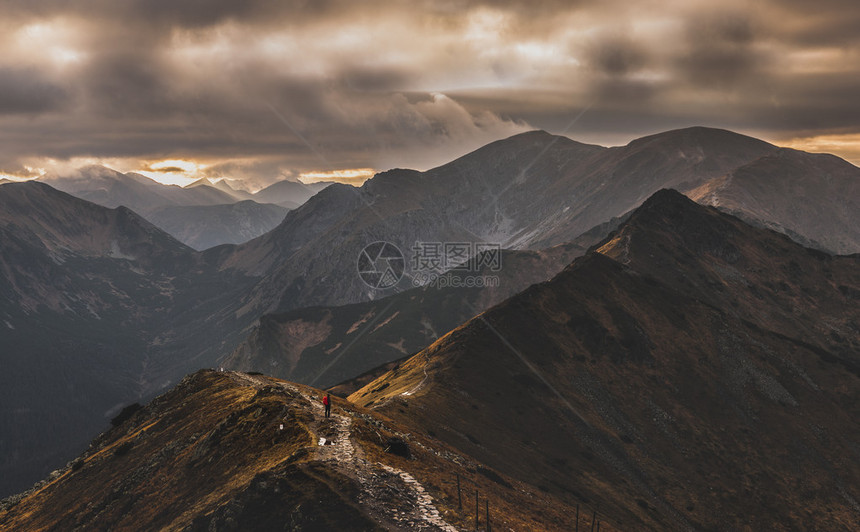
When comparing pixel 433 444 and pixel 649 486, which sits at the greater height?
pixel 433 444

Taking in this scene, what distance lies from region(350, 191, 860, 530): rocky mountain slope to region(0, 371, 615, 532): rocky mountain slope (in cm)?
2438

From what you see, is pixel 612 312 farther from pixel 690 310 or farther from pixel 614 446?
pixel 614 446

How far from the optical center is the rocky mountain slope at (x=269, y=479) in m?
48.7

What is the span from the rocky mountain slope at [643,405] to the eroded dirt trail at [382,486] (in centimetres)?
3444

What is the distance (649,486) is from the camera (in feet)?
380

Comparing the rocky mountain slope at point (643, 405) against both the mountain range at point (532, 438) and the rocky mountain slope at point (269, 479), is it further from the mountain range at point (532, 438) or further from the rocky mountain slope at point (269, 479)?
the rocky mountain slope at point (269, 479)

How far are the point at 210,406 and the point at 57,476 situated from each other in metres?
35.4

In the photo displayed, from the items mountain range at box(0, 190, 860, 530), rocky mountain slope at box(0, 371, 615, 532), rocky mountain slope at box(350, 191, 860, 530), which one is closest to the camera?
rocky mountain slope at box(0, 371, 615, 532)

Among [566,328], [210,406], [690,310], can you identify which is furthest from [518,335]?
[210,406]

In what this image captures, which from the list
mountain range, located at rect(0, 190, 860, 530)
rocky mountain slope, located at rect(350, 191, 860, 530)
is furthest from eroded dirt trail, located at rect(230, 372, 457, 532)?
rocky mountain slope, located at rect(350, 191, 860, 530)

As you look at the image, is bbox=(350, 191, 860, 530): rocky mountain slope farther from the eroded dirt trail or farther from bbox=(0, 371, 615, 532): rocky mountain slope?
the eroded dirt trail

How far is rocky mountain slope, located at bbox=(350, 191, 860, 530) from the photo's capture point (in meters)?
109

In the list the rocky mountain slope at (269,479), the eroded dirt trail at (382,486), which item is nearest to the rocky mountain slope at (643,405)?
the rocky mountain slope at (269,479)

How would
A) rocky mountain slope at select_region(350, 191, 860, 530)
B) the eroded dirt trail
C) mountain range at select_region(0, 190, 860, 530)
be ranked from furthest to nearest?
rocky mountain slope at select_region(350, 191, 860, 530) < mountain range at select_region(0, 190, 860, 530) < the eroded dirt trail
